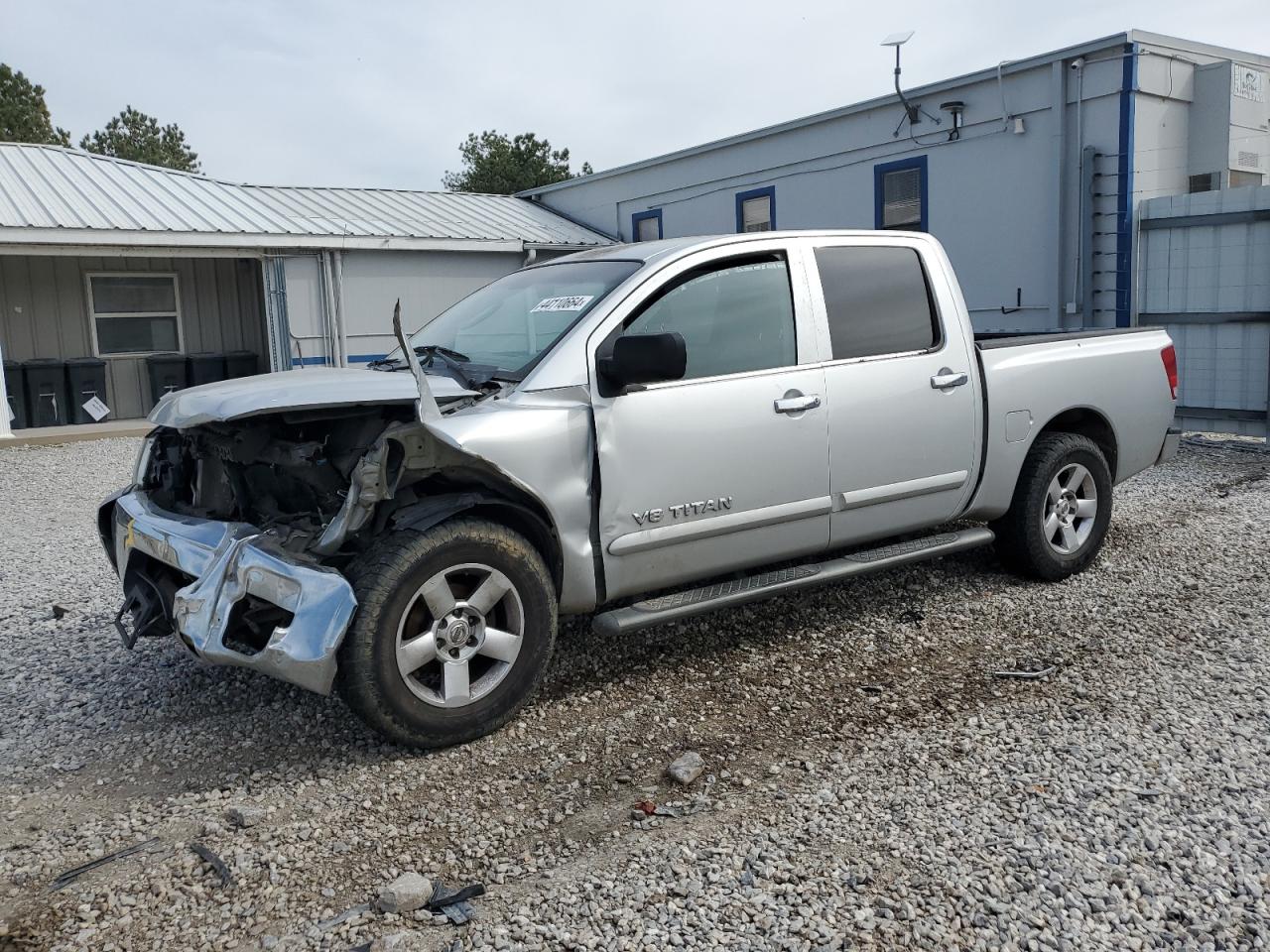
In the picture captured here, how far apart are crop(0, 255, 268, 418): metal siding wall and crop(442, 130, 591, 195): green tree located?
3251 centimetres

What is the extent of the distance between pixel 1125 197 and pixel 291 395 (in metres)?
10.6

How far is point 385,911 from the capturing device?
2.84 metres

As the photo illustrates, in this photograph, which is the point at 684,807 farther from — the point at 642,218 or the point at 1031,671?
the point at 642,218

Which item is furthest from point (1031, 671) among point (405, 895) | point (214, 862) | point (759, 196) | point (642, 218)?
point (642, 218)

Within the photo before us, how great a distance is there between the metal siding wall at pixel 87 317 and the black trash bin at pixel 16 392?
1.00 meters

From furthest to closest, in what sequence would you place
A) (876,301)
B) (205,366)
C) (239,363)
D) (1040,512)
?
(239,363), (205,366), (1040,512), (876,301)

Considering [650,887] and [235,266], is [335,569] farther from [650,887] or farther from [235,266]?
[235,266]

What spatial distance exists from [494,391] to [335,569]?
0.92 meters

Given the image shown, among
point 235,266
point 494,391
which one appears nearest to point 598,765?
point 494,391

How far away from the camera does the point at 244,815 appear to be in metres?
3.36

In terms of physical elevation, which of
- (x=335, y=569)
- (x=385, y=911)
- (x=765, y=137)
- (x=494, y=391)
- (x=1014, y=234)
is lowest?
(x=385, y=911)

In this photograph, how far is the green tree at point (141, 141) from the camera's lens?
53.0m

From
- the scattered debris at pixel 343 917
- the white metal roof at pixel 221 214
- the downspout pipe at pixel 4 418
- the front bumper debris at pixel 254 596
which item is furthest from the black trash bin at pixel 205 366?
the scattered debris at pixel 343 917

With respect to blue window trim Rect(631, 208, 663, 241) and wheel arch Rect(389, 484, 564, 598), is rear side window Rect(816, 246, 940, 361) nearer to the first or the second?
wheel arch Rect(389, 484, 564, 598)
